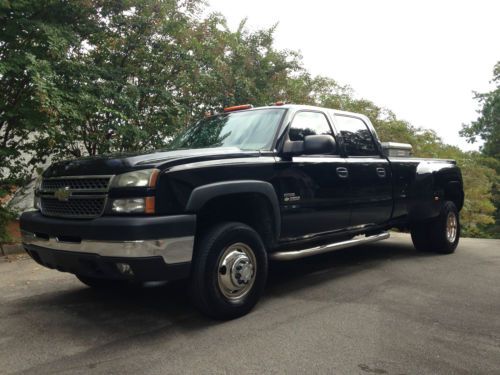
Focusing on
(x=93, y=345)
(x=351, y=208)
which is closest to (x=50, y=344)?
(x=93, y=345)

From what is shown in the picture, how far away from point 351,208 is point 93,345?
3.06 metres

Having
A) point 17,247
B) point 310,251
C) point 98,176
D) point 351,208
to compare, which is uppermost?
point 98,176

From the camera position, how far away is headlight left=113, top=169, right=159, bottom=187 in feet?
10.4

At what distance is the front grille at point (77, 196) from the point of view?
10.9 ft

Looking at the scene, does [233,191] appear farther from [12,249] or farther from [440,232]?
[12,249]

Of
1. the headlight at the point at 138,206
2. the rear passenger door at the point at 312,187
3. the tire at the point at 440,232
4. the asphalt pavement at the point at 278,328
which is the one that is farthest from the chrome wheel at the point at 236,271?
the tire at the point at 440,232

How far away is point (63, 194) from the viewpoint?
3.55m

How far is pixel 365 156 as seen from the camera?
5449 mm

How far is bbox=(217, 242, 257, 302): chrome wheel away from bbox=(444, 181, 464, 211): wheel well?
427 cm

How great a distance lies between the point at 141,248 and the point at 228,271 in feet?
2.67

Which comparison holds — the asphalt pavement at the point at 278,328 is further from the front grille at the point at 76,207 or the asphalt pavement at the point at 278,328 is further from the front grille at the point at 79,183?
the front grille at the point at 79,183

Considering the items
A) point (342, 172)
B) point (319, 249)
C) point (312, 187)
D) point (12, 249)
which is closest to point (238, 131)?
point (312, 187)

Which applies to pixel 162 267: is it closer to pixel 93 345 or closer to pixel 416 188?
pixel 93 345

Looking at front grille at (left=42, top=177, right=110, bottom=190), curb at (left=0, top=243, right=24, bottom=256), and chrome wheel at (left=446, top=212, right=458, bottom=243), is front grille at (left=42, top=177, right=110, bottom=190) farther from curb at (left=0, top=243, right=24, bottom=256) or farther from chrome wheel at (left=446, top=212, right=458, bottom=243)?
chrome wheel at (left=446, top=212, right=458, bottom=243)
